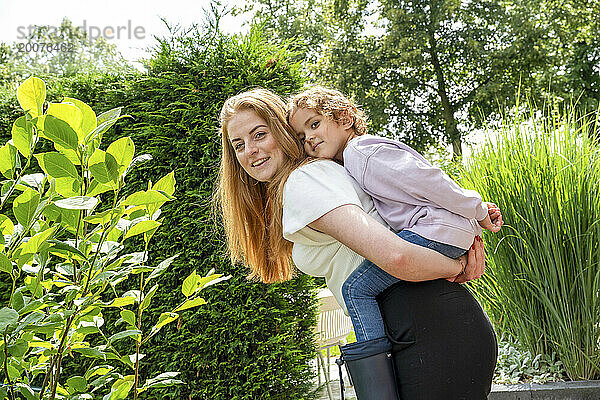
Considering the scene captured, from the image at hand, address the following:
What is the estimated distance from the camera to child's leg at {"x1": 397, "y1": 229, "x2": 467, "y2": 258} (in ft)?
4.63

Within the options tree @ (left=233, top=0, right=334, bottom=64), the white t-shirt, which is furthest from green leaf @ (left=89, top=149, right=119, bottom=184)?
tree @ (left=233, top=0, right=334, bottom=64)

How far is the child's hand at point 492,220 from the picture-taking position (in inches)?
66.0

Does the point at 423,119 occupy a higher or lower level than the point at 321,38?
lower

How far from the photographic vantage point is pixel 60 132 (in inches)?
31.5

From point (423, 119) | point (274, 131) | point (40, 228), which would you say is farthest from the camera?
point (423, 119)

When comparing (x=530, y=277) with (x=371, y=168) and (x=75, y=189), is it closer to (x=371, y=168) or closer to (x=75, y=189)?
(x=371, y=168)

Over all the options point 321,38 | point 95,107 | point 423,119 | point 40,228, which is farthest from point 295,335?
point 321,38

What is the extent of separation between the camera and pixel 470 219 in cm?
154

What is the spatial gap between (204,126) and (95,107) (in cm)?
82

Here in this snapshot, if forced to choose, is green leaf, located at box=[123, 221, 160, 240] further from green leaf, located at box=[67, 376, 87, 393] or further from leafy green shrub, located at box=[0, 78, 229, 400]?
green leaf, located at box=[67, 376, 87, 393]

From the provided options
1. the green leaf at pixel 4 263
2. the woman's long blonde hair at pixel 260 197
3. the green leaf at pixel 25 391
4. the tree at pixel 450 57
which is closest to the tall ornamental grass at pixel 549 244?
the woman's long blonde hair at pixel 260 197

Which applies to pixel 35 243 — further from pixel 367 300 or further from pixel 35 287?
pixel 367 300

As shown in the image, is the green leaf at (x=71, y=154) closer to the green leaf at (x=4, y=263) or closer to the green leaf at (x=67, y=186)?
the green leaf at (x=67, y=186)

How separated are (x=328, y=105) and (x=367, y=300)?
0.55 metres
